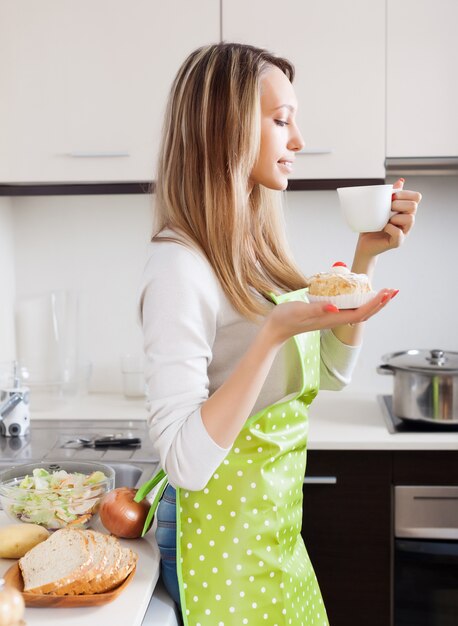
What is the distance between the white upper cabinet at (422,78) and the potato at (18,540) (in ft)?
4.73

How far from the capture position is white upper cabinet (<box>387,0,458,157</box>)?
2.23 m

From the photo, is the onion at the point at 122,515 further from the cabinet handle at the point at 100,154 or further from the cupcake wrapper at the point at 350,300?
the cabinet handle at the point at 100,154

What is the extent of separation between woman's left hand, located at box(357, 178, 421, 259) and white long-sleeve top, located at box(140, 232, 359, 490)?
1.04ft

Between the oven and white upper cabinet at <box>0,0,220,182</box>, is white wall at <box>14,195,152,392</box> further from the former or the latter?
the oven

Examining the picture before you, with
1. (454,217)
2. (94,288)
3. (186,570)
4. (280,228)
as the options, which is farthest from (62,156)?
(186,570)

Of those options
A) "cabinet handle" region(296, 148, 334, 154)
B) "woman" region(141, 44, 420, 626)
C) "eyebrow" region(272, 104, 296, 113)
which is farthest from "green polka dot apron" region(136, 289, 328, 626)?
"cabinet handle" region(296, 148, 334, 154)

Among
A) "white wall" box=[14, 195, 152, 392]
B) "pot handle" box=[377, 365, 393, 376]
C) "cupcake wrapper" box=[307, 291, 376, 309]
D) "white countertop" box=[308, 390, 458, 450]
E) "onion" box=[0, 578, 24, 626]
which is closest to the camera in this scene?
"onion" box=[0, 578, 24, 626]

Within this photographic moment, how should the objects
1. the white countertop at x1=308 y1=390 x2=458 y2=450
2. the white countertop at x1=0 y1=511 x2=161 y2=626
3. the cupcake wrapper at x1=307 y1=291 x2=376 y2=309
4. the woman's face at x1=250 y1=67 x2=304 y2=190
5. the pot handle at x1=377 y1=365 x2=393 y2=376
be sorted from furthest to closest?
the pot handle at x1=377 y1=365 x2=393 y2=376, the white countertop at x1=308 y1=390 x2=458 y2=450, the woman's face at x1=250 y1=67 x2=304 y2=190, the cupcake wrapper at x1=307 y1=291 x2=376 y2=309, the white countertop at x1=0 y1=511 x2=161 y2=626

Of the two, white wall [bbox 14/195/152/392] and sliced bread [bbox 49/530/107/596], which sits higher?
white wall [bbox 14/195/152/392]

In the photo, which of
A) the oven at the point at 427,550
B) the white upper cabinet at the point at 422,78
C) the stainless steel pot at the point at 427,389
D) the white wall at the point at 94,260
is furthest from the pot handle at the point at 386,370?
the white wall at the point at 94,260

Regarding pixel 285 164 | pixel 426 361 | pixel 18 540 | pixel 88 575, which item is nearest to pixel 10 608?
pixel 88 575

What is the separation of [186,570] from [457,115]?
59.0 inches

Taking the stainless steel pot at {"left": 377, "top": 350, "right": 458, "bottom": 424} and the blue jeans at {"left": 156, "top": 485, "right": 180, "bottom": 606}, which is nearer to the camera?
the blue jeans at {"left": 156, "top": 485, "right": 180, "bottom": 606}

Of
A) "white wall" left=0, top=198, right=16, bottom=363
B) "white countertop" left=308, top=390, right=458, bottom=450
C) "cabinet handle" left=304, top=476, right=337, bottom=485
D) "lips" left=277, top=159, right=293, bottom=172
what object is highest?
"lips" left=277, top=159, right=293, bottom=172
